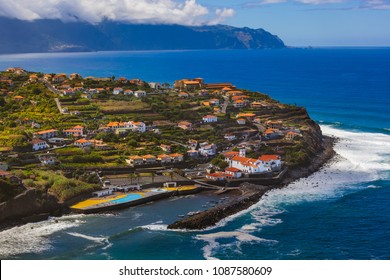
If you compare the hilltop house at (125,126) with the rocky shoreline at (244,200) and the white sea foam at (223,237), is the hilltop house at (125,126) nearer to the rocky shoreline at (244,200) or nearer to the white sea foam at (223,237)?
the rocky shoreline at (244,200)

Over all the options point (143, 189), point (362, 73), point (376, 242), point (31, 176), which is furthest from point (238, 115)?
point (362, 73)

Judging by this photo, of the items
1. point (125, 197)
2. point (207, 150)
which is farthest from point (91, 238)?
point (207, 150)

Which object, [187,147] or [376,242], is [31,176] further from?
[376,242]

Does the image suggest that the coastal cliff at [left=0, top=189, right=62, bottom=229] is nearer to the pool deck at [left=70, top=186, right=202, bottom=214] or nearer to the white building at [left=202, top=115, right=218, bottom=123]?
the pool deck at [left=70, top=186, right=202, bottom=214]

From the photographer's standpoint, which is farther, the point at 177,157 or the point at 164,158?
the point at 177,157

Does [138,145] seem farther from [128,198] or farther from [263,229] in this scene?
[263,229]

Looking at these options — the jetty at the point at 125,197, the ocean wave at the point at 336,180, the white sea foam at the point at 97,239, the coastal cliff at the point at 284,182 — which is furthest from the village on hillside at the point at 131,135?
the white sea foam at the point at 97,239
